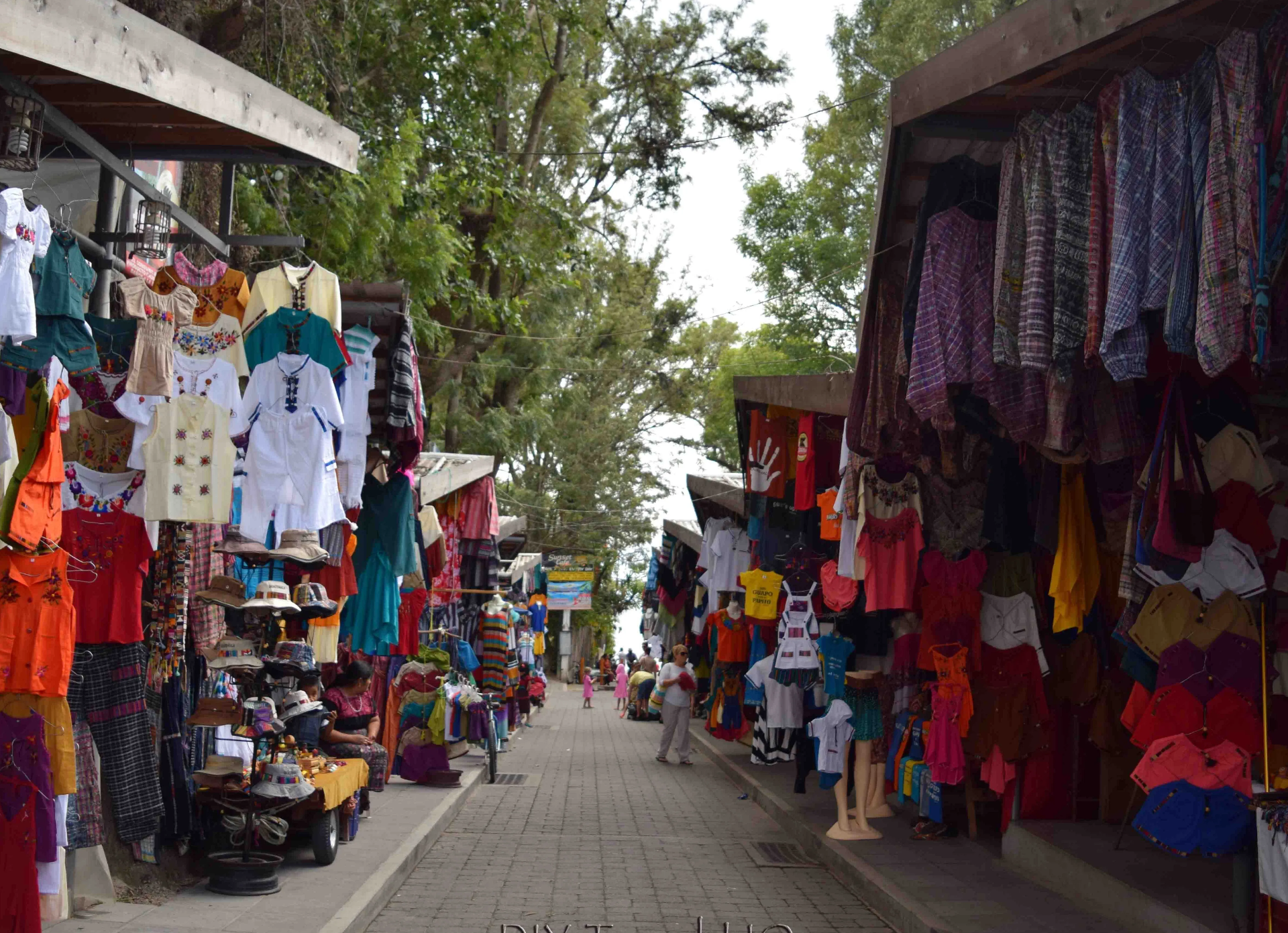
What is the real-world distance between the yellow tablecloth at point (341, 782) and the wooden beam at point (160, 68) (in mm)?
4446

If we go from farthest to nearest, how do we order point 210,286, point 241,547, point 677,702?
1. point 677,702
2. point 241,547
3. point 210,286

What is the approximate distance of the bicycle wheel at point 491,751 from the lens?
16.8 meters

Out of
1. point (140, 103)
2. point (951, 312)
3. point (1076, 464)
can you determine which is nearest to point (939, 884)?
point (1076, 464)

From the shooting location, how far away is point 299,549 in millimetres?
8445

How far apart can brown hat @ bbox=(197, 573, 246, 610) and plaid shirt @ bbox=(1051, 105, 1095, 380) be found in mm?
5451

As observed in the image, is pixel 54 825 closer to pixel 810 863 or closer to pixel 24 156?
pixel 24 156

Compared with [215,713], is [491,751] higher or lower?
lower

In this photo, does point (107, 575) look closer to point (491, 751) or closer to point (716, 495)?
point (491, 751)

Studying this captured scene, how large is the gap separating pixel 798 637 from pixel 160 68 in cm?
880

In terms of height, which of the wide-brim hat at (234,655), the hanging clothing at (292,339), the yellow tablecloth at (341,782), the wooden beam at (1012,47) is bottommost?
the yellow tablecloth at (341,782)

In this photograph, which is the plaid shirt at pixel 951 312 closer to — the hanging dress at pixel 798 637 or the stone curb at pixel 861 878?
the stone curb at pixel 861 878

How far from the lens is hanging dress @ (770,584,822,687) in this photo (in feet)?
42.4

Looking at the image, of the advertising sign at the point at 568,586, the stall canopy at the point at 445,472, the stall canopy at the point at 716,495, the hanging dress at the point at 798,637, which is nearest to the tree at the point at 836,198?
the advertising sign at the point at 568,586

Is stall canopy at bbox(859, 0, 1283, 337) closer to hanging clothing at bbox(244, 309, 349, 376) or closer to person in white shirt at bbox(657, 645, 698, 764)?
hanging clothing at bbox(244, 309, 349, 376)
